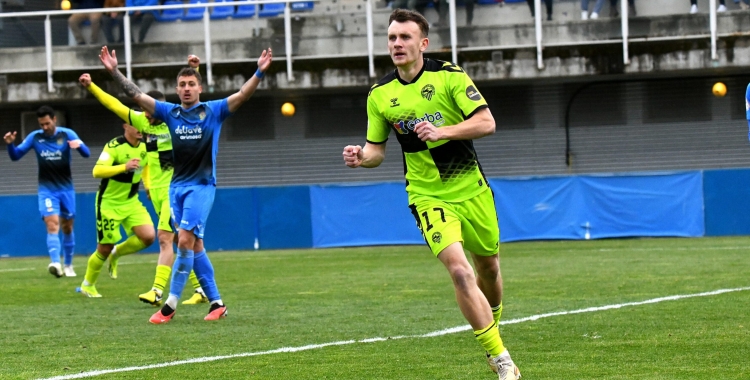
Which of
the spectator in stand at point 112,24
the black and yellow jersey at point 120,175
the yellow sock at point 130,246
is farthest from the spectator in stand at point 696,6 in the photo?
the yellow sock at point 130,246

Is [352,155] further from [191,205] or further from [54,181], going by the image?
[54,181]

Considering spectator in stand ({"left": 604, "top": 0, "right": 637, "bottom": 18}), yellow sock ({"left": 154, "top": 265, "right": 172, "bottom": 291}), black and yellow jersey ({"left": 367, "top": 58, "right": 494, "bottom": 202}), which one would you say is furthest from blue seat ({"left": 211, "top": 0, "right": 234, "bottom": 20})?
black and yellow jersey ({"left": 367, "top": 58, "right": 494, "bottom": 202})

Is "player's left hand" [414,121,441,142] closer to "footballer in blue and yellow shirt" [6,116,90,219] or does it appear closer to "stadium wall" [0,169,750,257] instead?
"footballer in blue and yellow shirt" [6,116,90,219]

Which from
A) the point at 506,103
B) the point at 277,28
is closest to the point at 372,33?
the point at 277,28

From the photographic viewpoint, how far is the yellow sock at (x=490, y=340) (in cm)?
651

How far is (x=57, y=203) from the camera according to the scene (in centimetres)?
1802

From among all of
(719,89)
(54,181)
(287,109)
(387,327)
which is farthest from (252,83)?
(719,89)

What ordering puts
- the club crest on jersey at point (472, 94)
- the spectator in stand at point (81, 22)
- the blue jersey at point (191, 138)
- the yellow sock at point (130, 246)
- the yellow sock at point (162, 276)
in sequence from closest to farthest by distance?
the club crest on jersey at point (472, 94), the blue jersey at point (191, 138), the yellow sock at point (162, 276), the yellow sock at point (130, 246), the spectator in stand at point (81, 22)

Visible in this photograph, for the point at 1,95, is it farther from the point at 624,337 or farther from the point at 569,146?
the point at 624,337

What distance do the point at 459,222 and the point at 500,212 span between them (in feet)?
59.7

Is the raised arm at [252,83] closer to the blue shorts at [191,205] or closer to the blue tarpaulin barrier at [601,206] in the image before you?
the blue shorts at [191,205]

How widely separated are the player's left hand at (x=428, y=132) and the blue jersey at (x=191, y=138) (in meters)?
4.52

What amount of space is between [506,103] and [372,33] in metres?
4.13

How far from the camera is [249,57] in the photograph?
26.8 metres
